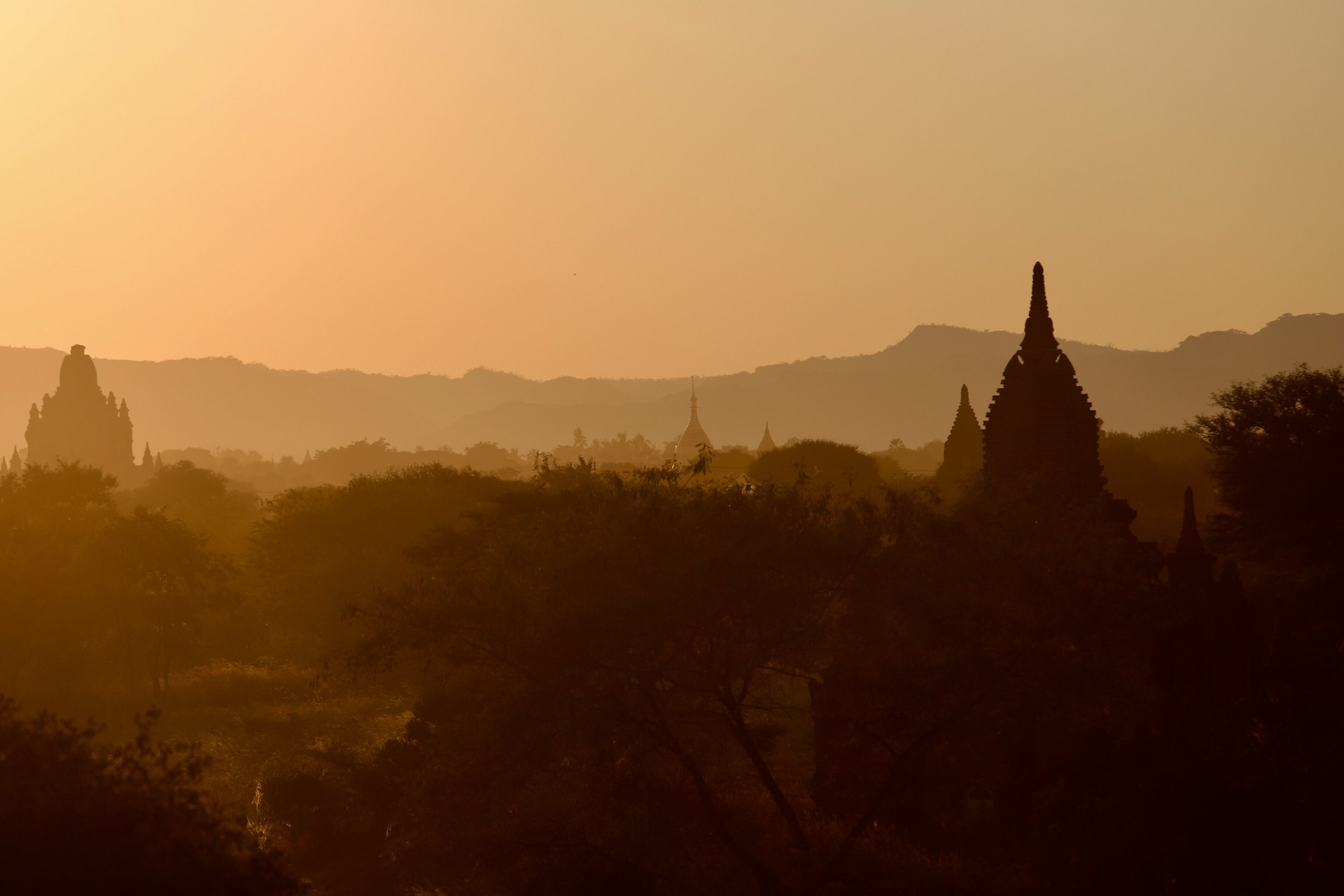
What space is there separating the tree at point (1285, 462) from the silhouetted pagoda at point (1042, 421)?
13.4m

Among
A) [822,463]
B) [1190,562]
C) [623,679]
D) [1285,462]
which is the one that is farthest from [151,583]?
[822,463]

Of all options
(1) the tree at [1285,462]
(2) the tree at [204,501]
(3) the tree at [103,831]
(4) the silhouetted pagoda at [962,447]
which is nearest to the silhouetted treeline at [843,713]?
(3) the tree at [103,831]

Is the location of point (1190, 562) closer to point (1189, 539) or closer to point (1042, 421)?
point (1189, 539)

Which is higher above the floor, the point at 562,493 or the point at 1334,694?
the point at 562,493

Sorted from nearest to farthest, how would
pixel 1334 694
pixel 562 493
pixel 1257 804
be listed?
pixel 1257 804
pixel 1334 694
pixel 562 493

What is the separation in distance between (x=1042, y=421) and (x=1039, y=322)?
9.61 ft

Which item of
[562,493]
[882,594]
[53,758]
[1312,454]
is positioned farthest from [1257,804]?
[1312,454]

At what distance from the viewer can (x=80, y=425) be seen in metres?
180

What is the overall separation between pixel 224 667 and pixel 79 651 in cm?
768

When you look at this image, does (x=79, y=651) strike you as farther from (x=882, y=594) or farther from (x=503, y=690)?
(x=882, y=594)

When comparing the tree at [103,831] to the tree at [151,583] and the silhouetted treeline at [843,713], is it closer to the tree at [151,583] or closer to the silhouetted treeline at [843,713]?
the silhouetted treeline at [843,713]

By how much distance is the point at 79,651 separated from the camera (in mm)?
50156

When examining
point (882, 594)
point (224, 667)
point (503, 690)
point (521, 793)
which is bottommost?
point (224, 667)

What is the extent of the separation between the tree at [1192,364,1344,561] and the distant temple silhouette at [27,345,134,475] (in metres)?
156
